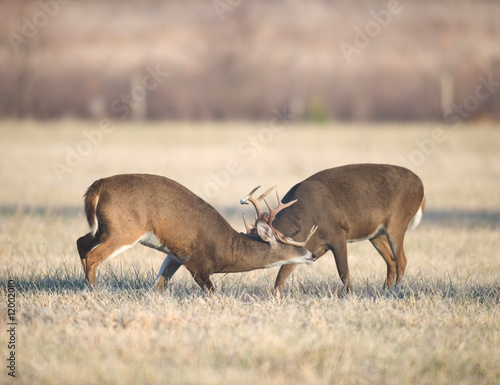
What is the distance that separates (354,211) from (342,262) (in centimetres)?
65

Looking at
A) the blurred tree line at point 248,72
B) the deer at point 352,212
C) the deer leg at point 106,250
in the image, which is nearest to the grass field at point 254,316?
the deer leg at point 106,250

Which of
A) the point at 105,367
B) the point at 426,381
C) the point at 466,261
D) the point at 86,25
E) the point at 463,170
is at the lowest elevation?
the point at 463,170

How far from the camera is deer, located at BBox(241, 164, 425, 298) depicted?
7648 millimetres

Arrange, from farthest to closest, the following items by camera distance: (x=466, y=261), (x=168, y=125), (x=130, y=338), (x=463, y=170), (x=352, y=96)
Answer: (x=352, y=96)
(x=168, y=125)
(x=463, y=170)
(x=466, y=261)
(x=130, y=338)

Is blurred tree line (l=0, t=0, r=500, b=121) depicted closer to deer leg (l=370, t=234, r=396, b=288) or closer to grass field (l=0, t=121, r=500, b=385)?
grass field (l=0, t=121, r=500, b=385)

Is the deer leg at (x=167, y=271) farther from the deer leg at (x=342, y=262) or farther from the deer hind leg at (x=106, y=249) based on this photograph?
the deer leg at (x=342, y=262)

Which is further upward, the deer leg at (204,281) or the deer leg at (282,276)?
the deer leg at (204,281)

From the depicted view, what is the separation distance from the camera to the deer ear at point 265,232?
7336mm

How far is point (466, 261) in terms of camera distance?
926 centimetres

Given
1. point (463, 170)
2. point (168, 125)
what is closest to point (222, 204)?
point (463, 170)

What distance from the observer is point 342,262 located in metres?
7.60

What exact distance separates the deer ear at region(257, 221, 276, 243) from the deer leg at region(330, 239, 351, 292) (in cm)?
72

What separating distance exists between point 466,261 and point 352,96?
103 ft

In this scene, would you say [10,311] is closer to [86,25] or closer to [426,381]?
[426,381]
